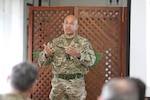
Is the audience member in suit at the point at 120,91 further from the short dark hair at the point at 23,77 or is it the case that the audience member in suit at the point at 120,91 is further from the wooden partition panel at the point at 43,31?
the wooden partition panel at the point at 43,31

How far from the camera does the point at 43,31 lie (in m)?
4.68

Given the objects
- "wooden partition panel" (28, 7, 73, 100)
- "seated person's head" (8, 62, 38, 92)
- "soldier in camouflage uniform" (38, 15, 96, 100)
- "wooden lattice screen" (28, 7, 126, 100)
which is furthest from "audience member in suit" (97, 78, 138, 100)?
"wooden partition panel" (28, 7, 73, 100)

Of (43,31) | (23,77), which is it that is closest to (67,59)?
(43,31)

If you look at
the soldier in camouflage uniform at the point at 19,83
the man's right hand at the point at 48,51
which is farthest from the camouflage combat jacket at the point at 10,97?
the man's right hand at the point at 48,51

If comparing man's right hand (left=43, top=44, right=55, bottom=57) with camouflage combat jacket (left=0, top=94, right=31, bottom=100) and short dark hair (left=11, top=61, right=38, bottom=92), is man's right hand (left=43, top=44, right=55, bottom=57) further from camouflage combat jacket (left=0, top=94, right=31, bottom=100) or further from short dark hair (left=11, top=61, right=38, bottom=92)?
camouflage combat jacket (left=0, top=94, right=31, bottom=100)

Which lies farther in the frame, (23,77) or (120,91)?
(23,77)

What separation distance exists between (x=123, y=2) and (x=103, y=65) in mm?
2021

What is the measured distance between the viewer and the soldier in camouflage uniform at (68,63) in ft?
11.1

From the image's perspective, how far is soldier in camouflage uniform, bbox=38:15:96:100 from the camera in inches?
133

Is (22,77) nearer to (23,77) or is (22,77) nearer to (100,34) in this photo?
(23,77)

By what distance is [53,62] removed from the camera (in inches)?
135

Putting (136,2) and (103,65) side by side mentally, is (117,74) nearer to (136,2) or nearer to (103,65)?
(103,65)

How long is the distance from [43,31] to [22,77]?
9.50 feet

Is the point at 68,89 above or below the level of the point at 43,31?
below
